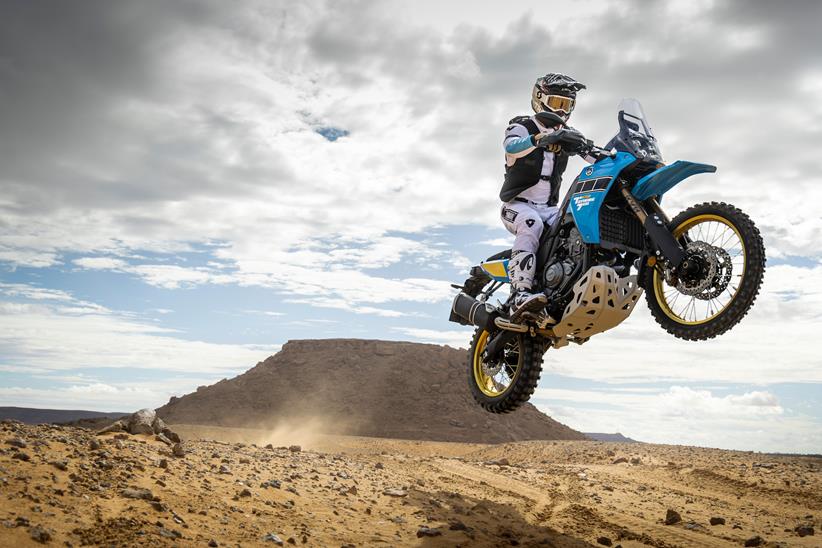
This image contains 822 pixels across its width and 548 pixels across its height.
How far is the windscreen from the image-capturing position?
949 cm

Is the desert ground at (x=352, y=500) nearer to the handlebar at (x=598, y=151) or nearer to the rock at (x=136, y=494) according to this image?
the rock at (x=136, y=494)

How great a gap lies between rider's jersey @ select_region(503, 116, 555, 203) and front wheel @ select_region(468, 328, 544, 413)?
227 cm

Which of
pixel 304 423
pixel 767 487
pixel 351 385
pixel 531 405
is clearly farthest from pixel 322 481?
pixel 531 405

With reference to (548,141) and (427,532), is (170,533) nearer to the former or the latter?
(427,532)

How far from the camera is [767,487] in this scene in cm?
1573

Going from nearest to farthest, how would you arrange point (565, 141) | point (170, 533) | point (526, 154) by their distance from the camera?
point (170, 533), point (565, 141), point (526, 154)

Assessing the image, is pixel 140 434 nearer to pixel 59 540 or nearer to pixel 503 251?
pixel 59 540

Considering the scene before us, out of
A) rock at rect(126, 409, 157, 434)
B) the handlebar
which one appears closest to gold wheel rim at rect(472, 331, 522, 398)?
the handlebar

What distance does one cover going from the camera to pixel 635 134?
31.7 ft

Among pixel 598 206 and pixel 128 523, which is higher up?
pixel 598 206

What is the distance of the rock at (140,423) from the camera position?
1298 centimetres

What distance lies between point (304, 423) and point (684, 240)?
33.8 meters

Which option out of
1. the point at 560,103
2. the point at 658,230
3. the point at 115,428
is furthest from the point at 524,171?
the point at 115,428

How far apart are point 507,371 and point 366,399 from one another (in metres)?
32.0
